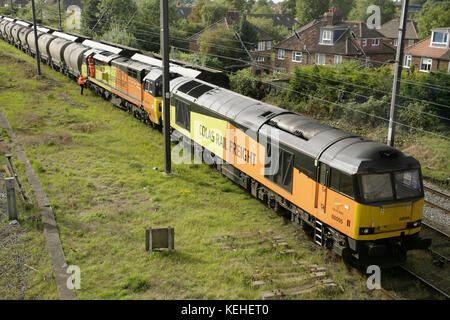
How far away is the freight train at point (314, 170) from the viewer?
1095 centimetres

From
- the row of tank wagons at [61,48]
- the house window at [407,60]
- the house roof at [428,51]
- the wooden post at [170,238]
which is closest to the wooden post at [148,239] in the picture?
the wooden post at [170,238]

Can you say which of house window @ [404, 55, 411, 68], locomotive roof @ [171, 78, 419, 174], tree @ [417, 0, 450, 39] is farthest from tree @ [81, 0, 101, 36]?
tree @ [417, 0, 450, 39]

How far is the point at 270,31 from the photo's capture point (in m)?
74.6

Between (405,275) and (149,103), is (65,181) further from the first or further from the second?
(405,275)

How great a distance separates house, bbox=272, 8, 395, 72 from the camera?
160ft

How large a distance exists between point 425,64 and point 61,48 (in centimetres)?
3612

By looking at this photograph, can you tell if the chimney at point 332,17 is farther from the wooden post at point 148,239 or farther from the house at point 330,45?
the wooden post at point 148,239

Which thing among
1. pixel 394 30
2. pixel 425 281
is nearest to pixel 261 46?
pixel 394 30

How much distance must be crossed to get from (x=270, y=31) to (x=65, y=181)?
6322cm

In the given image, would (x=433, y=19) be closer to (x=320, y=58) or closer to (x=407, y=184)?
(x=320, y=58)

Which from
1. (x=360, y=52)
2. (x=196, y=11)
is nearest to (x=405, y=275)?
(x=360, y=52)

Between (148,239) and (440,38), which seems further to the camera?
(440,38)

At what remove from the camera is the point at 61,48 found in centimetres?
3997

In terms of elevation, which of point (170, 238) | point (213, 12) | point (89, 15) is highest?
point (213, 12)
